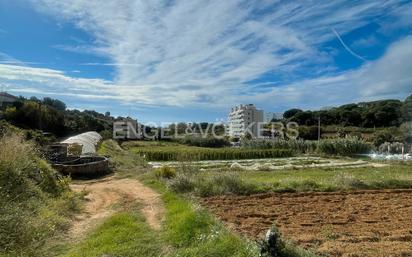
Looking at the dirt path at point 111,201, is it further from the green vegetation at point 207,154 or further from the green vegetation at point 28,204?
the green vegetation at point 207,154

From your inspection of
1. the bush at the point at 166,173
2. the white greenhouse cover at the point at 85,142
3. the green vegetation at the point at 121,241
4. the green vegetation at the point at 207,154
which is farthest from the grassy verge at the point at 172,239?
the green vegetation at the point at 207,154

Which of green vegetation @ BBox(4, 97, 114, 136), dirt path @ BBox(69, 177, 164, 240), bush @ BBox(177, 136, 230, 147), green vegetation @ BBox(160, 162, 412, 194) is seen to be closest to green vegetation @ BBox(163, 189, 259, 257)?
dirt path @ BBox(69, 177, 164, 240)

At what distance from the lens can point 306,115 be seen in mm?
81750

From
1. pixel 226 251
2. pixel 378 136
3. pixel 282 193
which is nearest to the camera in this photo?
pixel 226 251

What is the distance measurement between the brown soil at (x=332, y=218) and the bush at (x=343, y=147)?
24.3 m

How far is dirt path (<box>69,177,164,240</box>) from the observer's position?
8.75 metres

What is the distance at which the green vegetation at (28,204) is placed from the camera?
18.6 ft

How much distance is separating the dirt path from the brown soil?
143 centimetres

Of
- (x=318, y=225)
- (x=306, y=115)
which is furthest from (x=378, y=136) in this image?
(x=318, y=225)

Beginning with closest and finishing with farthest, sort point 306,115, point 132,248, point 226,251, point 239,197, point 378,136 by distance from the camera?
point 226,251, point 132,248, point 239,197, point 378,136, point 306,115

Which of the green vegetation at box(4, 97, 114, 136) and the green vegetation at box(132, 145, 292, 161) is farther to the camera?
the green vegetation at box(4, 97, 114, 136)

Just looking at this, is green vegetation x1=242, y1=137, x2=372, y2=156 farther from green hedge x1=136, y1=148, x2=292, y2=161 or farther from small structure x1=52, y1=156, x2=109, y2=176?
small structure x1=52, y1=156, x2=109, y2=176

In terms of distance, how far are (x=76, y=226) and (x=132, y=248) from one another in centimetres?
253

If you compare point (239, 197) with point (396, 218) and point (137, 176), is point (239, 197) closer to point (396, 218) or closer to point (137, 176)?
point (396, 218)
